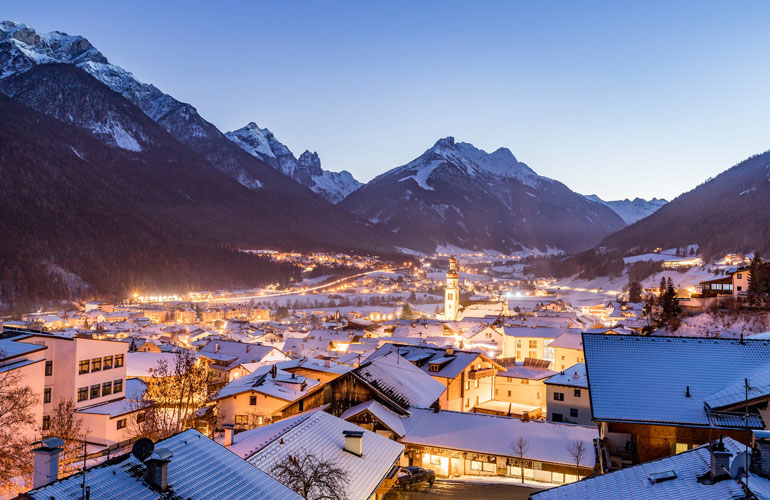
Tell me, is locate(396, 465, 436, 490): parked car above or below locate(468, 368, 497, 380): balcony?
below

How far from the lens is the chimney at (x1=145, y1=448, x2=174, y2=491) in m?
10.7

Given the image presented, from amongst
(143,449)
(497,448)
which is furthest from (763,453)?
(497,448)

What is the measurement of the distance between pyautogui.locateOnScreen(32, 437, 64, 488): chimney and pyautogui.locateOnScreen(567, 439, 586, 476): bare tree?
20.4 m

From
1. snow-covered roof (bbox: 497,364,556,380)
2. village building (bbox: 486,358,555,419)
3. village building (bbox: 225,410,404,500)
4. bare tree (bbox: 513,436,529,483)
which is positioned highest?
village building (bbox: 225,410,404,500)

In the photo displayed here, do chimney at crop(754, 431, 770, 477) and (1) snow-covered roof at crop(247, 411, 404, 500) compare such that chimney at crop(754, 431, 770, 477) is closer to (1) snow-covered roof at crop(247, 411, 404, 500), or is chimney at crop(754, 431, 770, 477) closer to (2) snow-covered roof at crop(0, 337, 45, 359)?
(1) snow-covered roof at crop(247, 411, 404, 500)

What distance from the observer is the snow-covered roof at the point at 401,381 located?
101 ft

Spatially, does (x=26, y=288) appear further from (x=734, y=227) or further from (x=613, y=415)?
(x=734, y=227)

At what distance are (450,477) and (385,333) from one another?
54217mm

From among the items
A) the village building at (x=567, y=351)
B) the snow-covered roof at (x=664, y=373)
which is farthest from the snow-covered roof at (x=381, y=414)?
the village building at (x=567, y=351)

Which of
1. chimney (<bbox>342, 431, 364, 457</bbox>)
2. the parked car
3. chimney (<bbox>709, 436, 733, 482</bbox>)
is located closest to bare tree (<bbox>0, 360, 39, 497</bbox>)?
→ chimney (<bbox>342, 431, 364, 457</bbox>)

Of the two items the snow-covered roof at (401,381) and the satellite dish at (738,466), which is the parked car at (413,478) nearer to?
the snow-covered roof at (401,381)

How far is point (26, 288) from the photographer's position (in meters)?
139

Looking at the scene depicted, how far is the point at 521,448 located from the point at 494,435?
2.02m


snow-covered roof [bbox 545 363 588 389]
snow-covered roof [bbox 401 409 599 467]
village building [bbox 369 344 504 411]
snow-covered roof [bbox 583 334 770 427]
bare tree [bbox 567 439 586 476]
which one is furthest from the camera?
village building [bbox 369 344 504 411]
